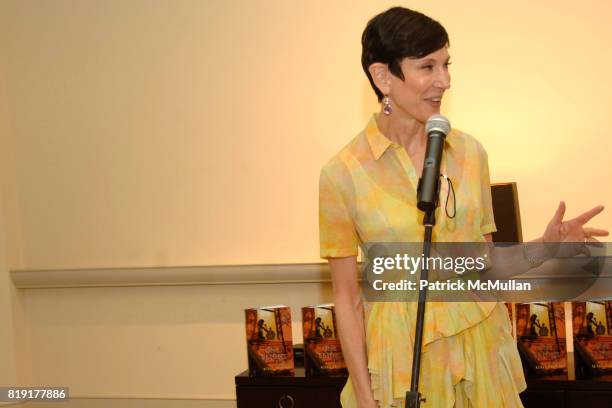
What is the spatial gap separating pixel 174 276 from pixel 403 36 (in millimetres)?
2187

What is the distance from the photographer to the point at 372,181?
71.1 inches

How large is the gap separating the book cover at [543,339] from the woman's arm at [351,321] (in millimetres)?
1046

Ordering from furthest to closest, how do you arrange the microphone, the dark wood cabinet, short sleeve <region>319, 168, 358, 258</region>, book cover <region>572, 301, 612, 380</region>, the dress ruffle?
the dark wood cabinet
book cover <region>572, 301, 612, 380</region>
short sleeve <region>319, 168, 358, 258</region>
the dress ruffle
the microphone

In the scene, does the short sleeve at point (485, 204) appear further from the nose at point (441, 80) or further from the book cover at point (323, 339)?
the book cover at point (323, 339)

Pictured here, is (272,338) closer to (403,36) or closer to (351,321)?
(351,321)

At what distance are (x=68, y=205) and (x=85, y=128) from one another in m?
0.38

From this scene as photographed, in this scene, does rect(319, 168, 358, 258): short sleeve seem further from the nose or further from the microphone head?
the microphone head

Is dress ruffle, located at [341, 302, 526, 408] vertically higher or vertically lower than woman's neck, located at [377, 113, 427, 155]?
lower

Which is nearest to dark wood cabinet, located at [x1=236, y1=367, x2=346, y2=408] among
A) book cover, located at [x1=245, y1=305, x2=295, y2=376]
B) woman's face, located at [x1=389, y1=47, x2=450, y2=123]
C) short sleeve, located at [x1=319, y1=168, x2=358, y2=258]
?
book cover, located at [x1=245, y1=305, x2=295, y2=376]

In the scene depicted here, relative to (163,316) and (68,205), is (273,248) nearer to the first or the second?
(163,316)

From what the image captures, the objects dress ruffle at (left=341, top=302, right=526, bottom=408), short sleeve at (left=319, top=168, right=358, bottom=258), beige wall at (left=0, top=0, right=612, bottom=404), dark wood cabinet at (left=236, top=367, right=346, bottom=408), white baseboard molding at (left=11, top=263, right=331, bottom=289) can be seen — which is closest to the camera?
dress ruffle at (left=341, top=302, right=526, bottom=408)

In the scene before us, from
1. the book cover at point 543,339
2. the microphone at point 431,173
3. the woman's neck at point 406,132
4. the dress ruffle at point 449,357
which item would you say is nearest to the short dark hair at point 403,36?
the woman's neck at point 406,132

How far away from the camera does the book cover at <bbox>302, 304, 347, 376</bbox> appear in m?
2.85

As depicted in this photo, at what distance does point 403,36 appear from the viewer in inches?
68.6
